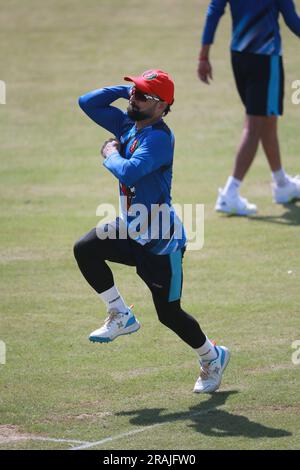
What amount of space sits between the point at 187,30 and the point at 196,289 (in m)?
9.80

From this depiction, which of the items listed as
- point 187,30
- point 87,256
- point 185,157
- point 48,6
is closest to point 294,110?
point 185,157

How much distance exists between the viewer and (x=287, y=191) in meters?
11.2

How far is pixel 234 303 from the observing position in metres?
8.28

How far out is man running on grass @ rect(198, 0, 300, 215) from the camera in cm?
1048

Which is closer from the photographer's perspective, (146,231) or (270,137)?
(146,231)

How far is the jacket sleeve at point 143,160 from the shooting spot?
617 cm

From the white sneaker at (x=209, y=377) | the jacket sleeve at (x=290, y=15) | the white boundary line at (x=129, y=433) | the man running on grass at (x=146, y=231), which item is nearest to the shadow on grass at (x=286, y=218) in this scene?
the jacket sleeve at (x=290, y=15)

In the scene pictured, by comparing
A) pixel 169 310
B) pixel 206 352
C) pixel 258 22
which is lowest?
pixel 206 352

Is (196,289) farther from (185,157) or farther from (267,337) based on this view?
(185,157)

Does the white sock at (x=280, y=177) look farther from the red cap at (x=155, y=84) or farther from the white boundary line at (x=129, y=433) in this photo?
the white boundary line at (x=129, y=433)

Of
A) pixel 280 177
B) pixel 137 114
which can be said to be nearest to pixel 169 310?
pixel 137 114

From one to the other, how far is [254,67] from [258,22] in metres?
0.47

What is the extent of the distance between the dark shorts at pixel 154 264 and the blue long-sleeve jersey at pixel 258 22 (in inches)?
181

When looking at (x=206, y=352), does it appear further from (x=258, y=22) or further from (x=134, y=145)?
(x=258, y=22)
